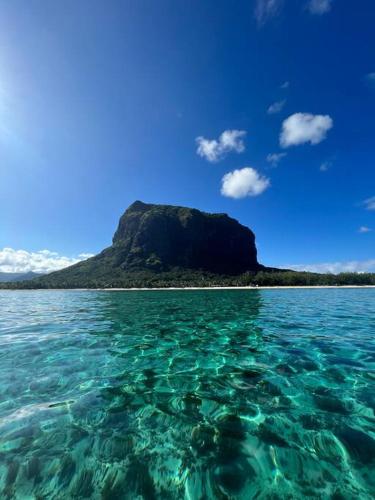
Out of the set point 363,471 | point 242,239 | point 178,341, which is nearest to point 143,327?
point 178,341

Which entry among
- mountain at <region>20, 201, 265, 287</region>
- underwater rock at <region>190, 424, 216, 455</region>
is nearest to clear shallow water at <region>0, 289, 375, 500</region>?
underwater rock at <region>190, 424, 216, 455</region>

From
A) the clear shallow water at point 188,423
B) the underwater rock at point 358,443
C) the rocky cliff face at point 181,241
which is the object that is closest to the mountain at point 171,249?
the rocky cliff face at point 181,241

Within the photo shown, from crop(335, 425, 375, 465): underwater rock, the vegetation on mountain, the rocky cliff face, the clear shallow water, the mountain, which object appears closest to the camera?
the clear shallow water

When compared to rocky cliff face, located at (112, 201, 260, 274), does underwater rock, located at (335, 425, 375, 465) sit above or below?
below

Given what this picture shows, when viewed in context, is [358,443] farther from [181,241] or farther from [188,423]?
[181,241]

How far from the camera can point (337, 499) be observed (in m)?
2.90

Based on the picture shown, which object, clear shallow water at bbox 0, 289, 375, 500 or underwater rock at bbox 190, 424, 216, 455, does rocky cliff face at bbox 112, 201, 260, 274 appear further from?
underwater rock at bbox 190, 424, 216, 455

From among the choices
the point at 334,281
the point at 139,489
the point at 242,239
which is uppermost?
the point at 242,239

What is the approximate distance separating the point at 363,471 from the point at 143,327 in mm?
11315

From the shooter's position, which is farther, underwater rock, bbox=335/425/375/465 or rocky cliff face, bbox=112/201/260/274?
rocky cliff face, bbox=112/201/260/274

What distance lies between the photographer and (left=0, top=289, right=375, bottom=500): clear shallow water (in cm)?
317

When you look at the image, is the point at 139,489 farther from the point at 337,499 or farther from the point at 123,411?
the point at 337,499

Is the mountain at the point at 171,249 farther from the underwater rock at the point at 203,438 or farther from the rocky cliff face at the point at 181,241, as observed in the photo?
the underwater rock at the point at 203,438

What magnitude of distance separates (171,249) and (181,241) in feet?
32.7
